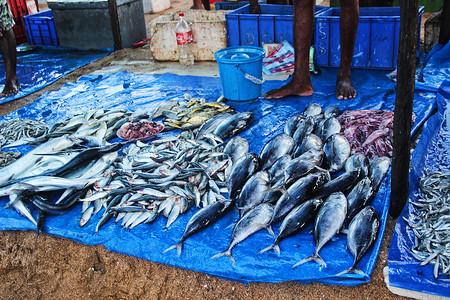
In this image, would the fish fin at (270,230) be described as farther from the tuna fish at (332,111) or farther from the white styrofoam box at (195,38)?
the white styrofoam box at (195,38)

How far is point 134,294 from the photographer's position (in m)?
2.51

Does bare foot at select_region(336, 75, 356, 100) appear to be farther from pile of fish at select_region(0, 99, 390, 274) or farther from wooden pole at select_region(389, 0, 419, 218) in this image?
wooden pole at select_region(389, 0, 419, 218)

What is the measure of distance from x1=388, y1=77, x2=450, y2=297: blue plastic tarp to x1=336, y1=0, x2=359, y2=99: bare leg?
1017 mm

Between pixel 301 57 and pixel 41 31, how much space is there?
6.35 meters

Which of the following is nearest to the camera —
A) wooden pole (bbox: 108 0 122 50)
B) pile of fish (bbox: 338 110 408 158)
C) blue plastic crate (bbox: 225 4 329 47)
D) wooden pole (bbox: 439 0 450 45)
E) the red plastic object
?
pile of fish (bbox: 338 110 408 158)

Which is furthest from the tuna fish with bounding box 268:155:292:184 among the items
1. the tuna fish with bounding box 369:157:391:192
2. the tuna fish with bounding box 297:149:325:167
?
the tuna fish with bounding box 369:157:391:192

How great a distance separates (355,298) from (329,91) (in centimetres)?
301

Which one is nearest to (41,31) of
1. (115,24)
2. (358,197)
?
(115,24)

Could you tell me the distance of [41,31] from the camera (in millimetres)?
8273

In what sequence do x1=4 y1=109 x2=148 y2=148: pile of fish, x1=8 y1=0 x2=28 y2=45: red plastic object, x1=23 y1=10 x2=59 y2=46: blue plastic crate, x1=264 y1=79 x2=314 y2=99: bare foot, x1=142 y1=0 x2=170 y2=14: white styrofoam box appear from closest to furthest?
x1=4 y1=109 x2=148 y2=148: pile of fish
x1=264 y1=79 x2=314 y2=99: bare foot
x1=23 y1=10 x2=59 y2=46: blue plastic crate
x1=8 y1=0 x2=28 y2=45: red plastic object
x1=142 y1=0 x2=170 y2=14: white styrofoam box

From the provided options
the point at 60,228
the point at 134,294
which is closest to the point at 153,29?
the point at 60,228

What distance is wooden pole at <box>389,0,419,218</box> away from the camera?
2117 millimetres

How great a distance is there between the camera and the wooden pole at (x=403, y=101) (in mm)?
2117

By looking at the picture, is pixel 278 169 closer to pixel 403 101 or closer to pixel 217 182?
pixel 217 182
